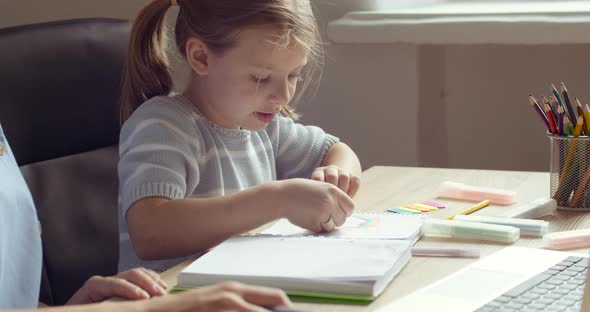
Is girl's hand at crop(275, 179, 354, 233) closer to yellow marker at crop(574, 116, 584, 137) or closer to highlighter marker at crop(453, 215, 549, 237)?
highlighter marker at crop(453, 215, 549, 237)

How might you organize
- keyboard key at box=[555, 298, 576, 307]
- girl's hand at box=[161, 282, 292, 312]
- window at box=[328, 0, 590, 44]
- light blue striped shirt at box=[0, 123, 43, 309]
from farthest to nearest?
window at box=[328, 0, 590, 44], light blue striped shirt at box=[0, 123, 43, 309], keyboard key at box=[555, 298, 576, 307], girl's hand at box=[161, 282, 292, 312]

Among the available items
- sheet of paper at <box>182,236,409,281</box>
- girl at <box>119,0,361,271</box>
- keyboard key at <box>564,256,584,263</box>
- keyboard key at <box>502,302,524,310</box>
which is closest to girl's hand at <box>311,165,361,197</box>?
girl at <box>119,0,361,271</box>

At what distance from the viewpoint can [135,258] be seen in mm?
1380

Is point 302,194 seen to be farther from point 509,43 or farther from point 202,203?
point 509,43

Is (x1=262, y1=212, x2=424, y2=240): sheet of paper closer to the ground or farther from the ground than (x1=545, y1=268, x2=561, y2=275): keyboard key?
closer to the ground

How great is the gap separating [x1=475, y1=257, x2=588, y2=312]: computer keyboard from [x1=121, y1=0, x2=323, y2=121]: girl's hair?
0.53 m

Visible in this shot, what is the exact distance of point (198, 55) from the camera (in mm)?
1445

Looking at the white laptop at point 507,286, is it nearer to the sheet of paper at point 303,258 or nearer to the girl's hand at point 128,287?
the sheet of paper at point 303,258

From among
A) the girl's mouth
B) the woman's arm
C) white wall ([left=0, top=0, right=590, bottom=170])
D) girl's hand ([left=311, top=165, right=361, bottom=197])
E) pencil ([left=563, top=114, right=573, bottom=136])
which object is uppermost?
pencil ([left=563, top=114, right=573, bottom=136])

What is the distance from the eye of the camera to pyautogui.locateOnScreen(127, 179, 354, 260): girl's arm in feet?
3.90

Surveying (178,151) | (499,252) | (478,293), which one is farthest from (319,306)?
(178,151)

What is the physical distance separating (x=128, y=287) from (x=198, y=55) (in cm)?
55

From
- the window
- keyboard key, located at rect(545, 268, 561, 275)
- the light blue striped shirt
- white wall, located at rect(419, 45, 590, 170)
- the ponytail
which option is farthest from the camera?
white wall, located at rect(419, 45, 590, 170)

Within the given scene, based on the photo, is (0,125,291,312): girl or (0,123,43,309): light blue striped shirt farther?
(0,123,43,309): light blue striped shirt
